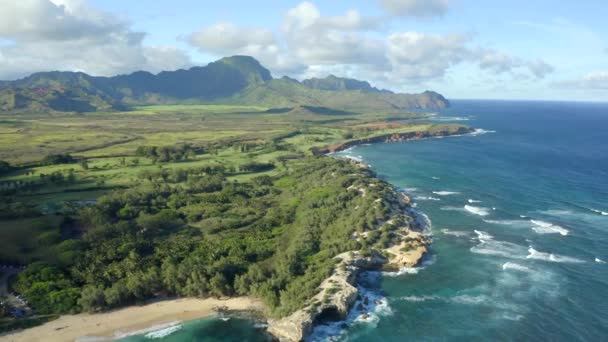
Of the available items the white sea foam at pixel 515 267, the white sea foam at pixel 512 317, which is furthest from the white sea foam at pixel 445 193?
the white sea foam at pixel 512 317

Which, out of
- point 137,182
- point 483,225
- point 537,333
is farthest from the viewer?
point 137,182

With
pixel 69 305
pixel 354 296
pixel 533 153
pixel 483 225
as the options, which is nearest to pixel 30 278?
pixel 69 305

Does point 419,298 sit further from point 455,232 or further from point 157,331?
point 157,331

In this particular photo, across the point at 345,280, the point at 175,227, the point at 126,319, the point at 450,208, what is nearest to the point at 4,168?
the point at 175,227

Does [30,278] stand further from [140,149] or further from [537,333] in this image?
[140,149]

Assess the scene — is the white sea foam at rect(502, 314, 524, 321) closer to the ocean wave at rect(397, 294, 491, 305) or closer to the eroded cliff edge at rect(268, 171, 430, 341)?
the ocean wave at rect(397, 294, 491, 305)

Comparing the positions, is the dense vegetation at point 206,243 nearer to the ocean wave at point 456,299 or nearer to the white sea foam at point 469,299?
the ocean wave at point 456,299

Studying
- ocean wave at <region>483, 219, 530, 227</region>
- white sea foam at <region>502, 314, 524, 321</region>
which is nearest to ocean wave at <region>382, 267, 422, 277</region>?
white sea foam at <region>502, 314, 524, 321</region>
